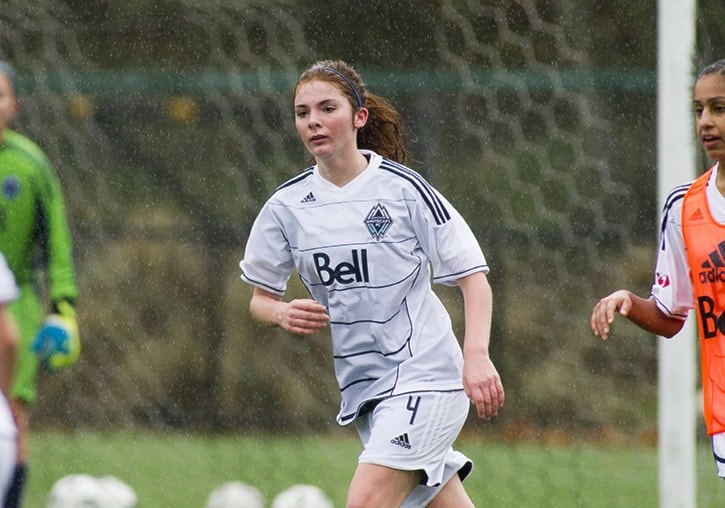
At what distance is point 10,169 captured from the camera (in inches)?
205

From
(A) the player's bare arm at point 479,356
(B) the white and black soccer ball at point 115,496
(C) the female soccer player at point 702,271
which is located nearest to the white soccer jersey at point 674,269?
(C) the female soccer player at point 702,271

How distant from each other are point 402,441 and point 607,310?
2.26ft

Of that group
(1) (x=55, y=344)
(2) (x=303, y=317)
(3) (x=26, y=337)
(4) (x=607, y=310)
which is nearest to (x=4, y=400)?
(2) (x=303, y=317)

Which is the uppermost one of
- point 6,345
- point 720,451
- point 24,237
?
point 24,237

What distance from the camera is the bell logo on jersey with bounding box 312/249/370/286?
394cm

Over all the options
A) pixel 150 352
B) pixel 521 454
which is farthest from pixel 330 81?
pixel 150 352

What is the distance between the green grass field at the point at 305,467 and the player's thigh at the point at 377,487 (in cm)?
257

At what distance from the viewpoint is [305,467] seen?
24.7 feet

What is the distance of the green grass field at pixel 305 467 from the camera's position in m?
6.66

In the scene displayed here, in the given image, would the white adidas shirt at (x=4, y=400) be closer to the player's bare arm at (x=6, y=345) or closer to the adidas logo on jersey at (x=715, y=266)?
the player's bare arm at (x=6, y=345)

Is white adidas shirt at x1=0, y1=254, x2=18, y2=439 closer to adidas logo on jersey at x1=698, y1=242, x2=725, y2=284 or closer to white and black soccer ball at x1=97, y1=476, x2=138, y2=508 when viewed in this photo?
adidas logo on jersey at x1=698, y1=242, x2=725, y2=284

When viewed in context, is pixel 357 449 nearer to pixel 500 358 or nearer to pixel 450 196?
pixel 500 358

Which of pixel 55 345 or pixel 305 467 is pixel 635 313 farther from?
pixel 305 467

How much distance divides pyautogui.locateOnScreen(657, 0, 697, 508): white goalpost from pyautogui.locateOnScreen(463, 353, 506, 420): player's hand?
1537 mm
